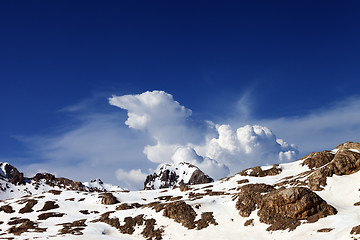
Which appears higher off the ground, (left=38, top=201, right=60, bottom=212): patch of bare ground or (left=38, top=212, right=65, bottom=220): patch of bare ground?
(left=38, top=201, right=60, bottom=212): patch of bare ground

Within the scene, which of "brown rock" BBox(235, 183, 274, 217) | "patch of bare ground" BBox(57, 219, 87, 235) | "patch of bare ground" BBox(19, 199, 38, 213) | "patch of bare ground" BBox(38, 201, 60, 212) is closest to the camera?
"brown rock" BBox(235, 183, 274, 217)

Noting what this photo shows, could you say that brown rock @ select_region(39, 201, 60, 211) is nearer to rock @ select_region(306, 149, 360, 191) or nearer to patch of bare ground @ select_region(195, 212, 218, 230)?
patch of bare ground @ select_region(195, 212, 218, 230)

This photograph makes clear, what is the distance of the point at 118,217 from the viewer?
89.1 m

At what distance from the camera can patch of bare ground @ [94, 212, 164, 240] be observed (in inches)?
2955

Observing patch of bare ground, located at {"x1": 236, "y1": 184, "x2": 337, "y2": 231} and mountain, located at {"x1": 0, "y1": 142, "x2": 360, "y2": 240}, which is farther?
patch of bare ground, located at {"x1": 236, "y1": 184, "x2": 337, "y2": 231}

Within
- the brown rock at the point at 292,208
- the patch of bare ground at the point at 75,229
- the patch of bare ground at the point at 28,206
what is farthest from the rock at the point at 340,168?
the patch of bare ground at the point at 28,206

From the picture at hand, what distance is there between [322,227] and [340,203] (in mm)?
16255

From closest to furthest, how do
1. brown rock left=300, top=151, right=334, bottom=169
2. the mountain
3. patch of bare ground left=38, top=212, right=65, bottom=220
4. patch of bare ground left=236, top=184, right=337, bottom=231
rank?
the mountain → patch of bare ground left=236, top=184, right=337, bottom=231 → patch of bare ground left=38, top=212, right=65, bottom=220 → brown rock left=300, top=151, right=334, bottom=169

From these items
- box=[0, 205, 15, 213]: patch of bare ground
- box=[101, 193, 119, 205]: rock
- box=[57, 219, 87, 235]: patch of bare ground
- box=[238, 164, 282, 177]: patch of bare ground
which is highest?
box=[238, 164, 282, 177]: patch of bare ground

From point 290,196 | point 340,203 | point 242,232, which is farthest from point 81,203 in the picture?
point 340,203

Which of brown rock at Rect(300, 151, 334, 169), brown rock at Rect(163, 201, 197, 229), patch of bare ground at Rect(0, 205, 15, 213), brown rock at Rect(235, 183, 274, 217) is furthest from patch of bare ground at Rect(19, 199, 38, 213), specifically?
brown rock at Rect(300, 151, 334, 169)

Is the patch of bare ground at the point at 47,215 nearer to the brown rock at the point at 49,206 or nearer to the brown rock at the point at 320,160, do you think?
the brown rock at the point at 49,206

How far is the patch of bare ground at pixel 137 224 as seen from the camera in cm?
7506

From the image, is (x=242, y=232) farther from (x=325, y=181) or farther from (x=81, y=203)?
(x=81, y=203)
